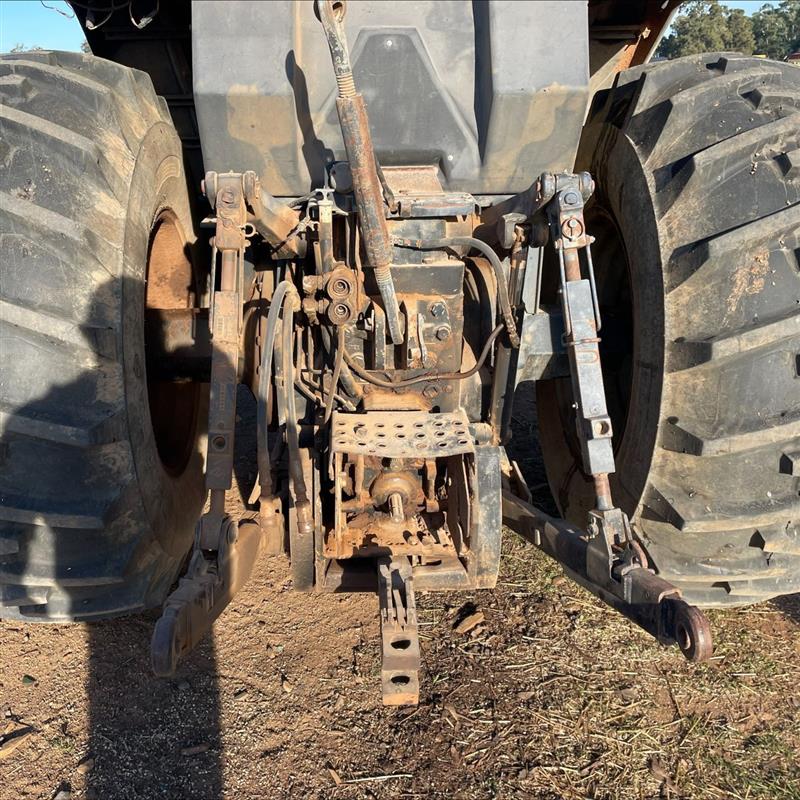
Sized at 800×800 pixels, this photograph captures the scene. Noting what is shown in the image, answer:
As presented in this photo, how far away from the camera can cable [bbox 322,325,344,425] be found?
2.31 m

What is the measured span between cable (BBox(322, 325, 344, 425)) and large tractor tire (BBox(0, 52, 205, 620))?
62 centimetres

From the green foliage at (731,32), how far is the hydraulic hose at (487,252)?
129ft

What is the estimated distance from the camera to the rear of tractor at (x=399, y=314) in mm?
1958

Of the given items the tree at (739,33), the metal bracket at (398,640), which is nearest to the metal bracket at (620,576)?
the metal bracket at (398,640)

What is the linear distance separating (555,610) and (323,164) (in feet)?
7.00

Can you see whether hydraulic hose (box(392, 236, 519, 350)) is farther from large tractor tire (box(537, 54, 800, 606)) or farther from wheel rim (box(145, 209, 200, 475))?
wheel rim (box(145, 209, 200, 475))

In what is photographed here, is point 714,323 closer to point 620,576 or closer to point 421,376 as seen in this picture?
point 620,576

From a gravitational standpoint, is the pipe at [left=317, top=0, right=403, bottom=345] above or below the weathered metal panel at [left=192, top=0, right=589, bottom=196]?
below

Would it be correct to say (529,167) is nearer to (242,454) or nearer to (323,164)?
(323,164)

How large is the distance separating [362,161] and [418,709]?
1.94 m

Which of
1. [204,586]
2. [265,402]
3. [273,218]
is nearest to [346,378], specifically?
[265,402]

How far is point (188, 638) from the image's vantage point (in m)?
1.63

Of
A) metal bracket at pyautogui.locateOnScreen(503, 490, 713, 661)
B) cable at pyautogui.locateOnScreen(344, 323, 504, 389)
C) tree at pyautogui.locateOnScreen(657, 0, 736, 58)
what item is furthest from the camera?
tree at pyautogui.locateOnScreen(657, 0, 736, 58)

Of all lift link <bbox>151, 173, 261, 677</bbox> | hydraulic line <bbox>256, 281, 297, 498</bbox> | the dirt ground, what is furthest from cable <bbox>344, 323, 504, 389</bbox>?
the dirt ground
